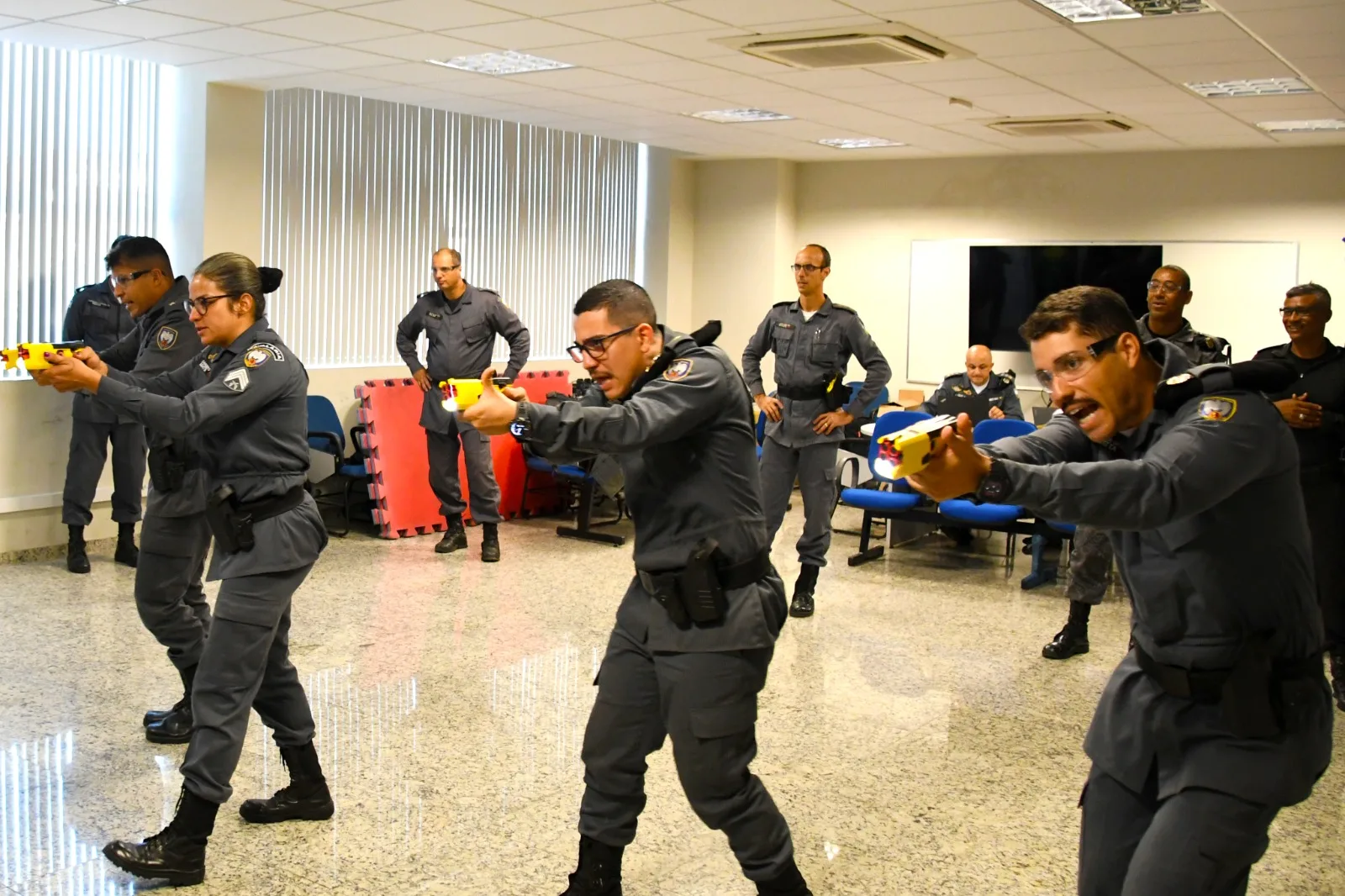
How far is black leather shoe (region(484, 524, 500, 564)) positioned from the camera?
24.7 ft

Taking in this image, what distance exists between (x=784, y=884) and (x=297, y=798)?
1.55 meters

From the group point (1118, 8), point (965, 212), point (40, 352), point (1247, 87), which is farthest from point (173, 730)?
point (965, 212)

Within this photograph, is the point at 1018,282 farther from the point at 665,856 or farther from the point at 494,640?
the point at 665,856

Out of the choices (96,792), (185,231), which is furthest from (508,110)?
(96,792)

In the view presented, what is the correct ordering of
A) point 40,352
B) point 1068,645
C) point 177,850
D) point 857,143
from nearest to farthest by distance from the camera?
point 177,850
point 40,352
point 1068,645
point 857,143

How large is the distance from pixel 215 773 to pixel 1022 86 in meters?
6.00

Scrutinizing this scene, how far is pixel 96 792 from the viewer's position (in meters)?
3.84

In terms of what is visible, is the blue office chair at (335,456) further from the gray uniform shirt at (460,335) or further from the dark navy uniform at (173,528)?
the dark navy uniform at (173,528)

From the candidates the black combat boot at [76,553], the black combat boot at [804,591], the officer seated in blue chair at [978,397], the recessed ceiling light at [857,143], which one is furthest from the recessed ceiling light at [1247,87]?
the black combat boot at [76,553]

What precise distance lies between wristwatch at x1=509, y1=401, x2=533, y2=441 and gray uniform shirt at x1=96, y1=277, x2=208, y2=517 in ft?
4.74

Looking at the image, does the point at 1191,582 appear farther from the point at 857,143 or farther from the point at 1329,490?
the point at 857,143

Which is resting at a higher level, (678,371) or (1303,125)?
(1303,125)

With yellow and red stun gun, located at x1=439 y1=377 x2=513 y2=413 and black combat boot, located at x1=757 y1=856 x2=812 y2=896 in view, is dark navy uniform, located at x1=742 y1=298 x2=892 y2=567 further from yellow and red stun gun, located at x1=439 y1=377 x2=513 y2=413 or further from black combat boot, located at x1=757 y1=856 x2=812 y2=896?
yellow and red stun gun, located at x1=439 y1=377 x2=513 y2=413

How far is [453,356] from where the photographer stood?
8008 millimetres
